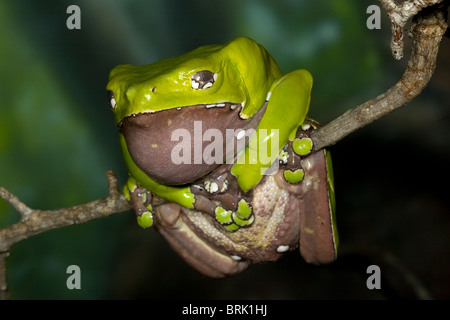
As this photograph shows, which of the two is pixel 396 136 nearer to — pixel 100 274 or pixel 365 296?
pixel 365 296

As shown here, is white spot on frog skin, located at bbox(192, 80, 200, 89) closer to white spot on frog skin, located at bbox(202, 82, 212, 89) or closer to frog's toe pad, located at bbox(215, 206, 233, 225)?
white spot on frog skin, located at bbox(202, 82, 212, 89)

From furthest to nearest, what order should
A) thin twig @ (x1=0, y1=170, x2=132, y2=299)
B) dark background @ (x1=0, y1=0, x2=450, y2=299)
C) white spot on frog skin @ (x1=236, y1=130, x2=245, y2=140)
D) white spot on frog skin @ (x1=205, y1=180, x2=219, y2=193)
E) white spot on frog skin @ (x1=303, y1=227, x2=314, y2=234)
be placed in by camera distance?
dark background @ (x1=0, y1=0, x2=450, y2=299) → thin twig @ (x1=0, y1=170, x2=132, y2=299) → white spot on frog skin @ (x1=303, y1=227, x2=314, y2=234) → white spot on frog skin @ (x1=205, y1=180, x2=219, y2=193) → white spot on frog skin @ (x1=236, y1=130, x2=245, y2=140)

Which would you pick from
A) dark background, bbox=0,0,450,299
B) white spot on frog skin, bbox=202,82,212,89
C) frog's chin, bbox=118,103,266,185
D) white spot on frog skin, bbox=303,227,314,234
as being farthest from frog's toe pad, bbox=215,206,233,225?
dark background, bbox=0,0,450,299

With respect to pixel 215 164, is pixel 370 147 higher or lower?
higher

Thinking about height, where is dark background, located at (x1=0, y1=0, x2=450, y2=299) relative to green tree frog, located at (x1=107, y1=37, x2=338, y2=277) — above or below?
above

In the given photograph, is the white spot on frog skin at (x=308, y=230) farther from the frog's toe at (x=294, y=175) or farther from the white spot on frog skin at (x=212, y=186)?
the white spot on frog skin at (x=212, y=186)

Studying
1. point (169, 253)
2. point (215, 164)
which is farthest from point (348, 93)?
point (215, 164)

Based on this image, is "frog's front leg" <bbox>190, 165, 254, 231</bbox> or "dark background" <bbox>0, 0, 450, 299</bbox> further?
"dark background" <bbox>0, 0, 450, 299</bbox>
